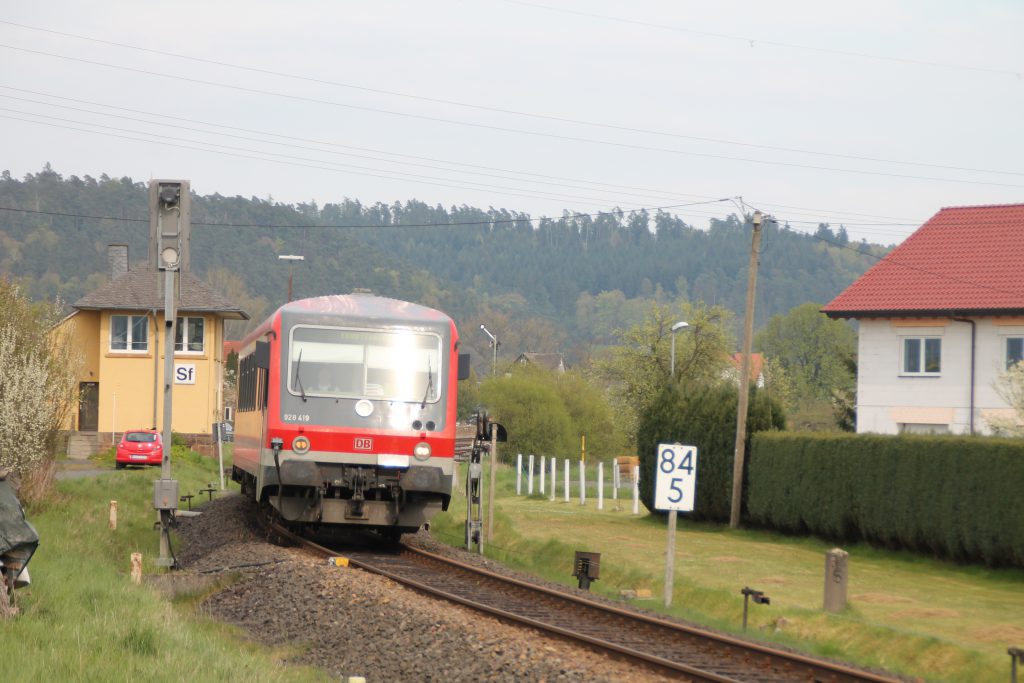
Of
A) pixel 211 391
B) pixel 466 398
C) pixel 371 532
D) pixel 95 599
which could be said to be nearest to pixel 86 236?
pixel 466 398

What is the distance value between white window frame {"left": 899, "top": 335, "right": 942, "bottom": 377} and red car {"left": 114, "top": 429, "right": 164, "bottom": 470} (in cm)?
2452

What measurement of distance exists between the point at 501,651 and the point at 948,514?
15.9m

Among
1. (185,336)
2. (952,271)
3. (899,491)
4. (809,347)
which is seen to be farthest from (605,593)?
(809,347)

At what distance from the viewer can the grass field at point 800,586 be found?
1471 centimetres

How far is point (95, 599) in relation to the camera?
11.4 metres

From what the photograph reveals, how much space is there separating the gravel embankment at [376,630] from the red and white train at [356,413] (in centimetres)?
132

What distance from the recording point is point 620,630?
41.4 feet

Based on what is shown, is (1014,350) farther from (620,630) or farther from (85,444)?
(85,444)

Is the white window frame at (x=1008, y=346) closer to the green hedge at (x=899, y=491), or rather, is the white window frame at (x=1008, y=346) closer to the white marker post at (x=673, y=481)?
the green hedge at (x=899, y=491)

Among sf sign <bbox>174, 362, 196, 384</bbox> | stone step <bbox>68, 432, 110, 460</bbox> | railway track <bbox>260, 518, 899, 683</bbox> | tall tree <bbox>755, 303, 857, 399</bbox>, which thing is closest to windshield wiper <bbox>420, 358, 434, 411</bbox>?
railway track <bbox>260, 518, 899, 683</bbox>

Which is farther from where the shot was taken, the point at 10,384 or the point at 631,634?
the point at 10,384

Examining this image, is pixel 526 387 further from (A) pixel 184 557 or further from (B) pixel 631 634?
(B) pixel 631 634

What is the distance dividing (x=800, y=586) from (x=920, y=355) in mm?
20177

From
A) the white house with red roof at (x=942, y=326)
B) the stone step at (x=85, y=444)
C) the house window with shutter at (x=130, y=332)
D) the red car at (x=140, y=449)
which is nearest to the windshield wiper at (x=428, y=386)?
the white house with red roof at (x=942, y=326)
